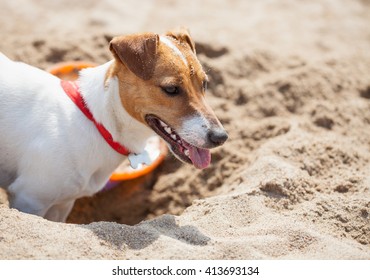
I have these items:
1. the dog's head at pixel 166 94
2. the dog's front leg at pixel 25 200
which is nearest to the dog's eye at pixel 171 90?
the dog's head at pixel 166 94

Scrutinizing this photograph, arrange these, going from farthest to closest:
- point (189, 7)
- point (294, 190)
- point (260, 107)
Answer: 1. point (189, 7)
2. point (260, 107)
3. point (294, 190)

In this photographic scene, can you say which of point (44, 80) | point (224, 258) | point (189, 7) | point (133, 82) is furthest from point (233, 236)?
point (189, 7)

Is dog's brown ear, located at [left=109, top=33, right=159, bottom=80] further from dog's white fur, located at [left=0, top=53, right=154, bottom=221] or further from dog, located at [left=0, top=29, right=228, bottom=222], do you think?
dog's white fur, located at [left=0, top=53, right=154, bottom=221]

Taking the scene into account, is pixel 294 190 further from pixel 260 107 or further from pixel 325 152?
pixel 260 107

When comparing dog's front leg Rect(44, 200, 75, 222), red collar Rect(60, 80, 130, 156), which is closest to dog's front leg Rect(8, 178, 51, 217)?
dog's front leg Rect(44, 200, 75, 222)

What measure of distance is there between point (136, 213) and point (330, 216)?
190cm

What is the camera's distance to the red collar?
373 centimetres

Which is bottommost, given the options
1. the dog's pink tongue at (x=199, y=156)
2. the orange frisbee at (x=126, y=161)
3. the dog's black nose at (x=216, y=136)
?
the orange frisbee at (x=126, y=161)

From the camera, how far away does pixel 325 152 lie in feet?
14.6

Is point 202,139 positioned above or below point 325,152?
above

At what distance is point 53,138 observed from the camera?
12.0 feet

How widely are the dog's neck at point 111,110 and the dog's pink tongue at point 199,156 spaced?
1.12 feet

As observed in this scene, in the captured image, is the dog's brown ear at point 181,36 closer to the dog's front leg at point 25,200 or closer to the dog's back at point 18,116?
the dog's back at point 18,116

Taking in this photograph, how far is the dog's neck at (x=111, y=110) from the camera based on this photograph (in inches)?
144
